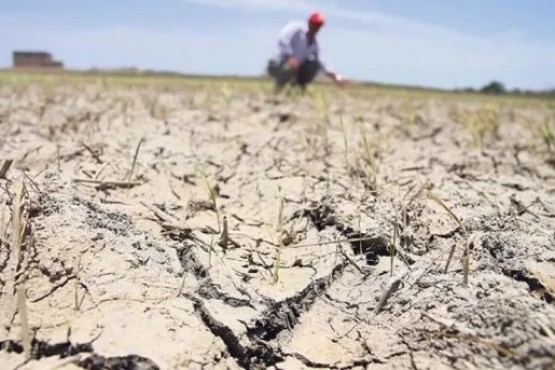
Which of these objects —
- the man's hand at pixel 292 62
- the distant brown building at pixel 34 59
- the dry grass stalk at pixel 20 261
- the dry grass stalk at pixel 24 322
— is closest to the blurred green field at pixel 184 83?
the man's hand at pixel 292 62

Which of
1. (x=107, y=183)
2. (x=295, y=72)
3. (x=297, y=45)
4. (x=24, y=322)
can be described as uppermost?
(x=297, y=45)

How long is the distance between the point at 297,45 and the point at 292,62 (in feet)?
1.03

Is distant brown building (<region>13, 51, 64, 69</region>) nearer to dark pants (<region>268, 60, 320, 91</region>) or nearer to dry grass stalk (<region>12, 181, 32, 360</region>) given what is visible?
dark pants (<region>268, 60, 320, 91</region>)

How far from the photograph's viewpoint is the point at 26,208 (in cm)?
140

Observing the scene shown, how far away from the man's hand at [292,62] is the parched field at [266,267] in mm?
3625

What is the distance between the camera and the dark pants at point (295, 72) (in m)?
6.14

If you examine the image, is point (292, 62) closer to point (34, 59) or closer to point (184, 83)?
point (184, 83)

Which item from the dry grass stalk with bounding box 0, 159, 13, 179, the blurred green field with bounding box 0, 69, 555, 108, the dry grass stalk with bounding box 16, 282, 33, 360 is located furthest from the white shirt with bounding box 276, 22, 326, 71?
the dry grass stalk with bounding box 16, 282, 33, 360

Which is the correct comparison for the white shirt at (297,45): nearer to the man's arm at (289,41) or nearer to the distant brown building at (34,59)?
the man's arm at (289,41)

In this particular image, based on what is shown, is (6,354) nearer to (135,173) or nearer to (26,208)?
(26,208)

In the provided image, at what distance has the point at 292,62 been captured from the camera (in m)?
5.77

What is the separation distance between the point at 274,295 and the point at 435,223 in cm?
51

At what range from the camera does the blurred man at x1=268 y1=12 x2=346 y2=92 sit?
5.84 m

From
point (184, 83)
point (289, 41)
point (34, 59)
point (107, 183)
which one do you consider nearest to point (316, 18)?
point (289, 41)
